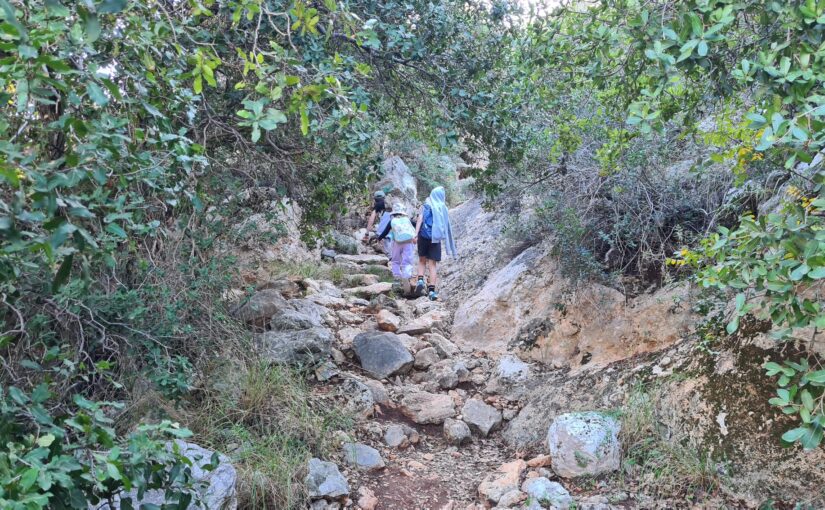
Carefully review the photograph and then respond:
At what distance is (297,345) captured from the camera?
5.99 metres

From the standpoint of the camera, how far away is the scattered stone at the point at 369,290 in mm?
8898

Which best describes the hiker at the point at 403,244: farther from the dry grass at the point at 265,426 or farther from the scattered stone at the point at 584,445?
the scattered stone at the point at 584,445

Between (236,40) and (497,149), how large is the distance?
2.42 metres

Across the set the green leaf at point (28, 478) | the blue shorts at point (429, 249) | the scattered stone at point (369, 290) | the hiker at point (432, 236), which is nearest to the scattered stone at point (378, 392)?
the scattered stone at point (369, 290)

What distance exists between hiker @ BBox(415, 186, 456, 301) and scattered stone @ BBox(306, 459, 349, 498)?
4.74 metres

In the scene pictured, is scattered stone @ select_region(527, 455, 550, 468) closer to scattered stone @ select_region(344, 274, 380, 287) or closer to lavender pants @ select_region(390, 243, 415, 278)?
lavender pants @ select_region(390, 243, 415, 278)

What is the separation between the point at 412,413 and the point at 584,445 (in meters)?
1.77

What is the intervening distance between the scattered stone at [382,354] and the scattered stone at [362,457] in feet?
4.68

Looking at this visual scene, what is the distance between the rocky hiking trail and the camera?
14.3ft

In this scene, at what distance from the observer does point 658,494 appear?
155 inches

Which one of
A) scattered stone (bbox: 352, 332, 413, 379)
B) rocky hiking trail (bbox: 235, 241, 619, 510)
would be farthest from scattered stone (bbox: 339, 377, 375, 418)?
scattered stone (bbox: 352, 332, 413, 379)

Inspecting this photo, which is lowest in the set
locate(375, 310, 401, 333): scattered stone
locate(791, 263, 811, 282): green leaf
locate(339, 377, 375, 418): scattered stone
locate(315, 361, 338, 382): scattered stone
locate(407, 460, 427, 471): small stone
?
locate(375, 310, 401, 333): scattered stone

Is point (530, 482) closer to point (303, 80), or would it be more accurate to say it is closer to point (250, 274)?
point (303, 80)

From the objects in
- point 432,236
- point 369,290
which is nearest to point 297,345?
point 369,290
